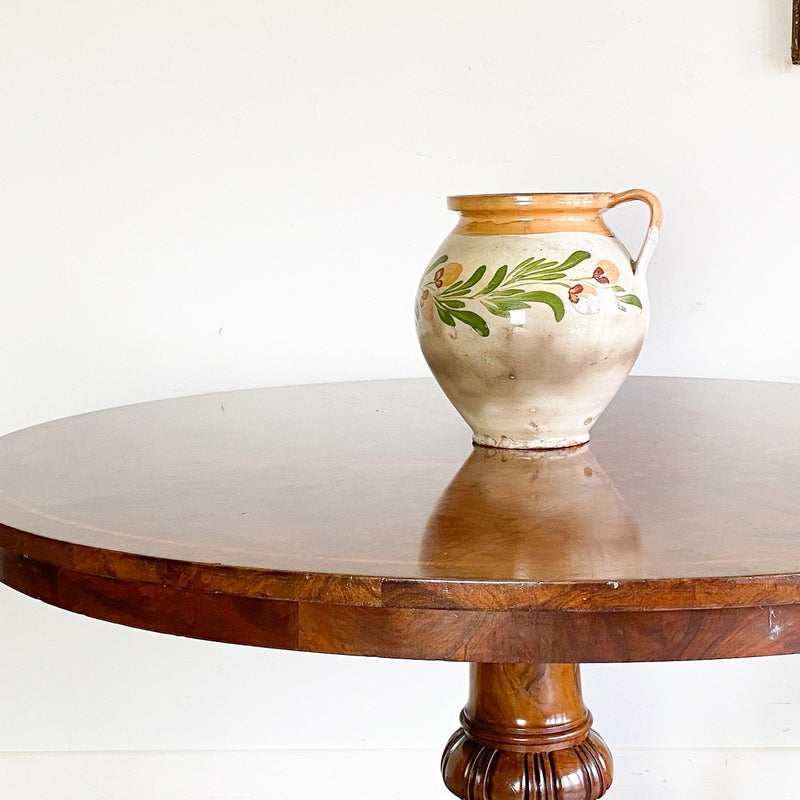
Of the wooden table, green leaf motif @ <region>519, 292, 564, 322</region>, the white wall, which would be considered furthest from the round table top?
the white wall

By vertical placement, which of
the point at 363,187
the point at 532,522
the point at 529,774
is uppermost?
the point at 363,187

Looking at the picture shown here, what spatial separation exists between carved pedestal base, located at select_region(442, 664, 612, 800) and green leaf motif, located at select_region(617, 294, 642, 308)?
318 mm

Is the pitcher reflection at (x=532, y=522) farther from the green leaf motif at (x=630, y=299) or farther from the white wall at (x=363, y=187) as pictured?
the white wall at (x=363, y=187)

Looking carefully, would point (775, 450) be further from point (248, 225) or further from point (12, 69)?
point (12, 69)

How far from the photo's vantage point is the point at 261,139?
1.48 metres

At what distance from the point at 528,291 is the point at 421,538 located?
0.90ft

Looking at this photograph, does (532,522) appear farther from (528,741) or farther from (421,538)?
(528,741)

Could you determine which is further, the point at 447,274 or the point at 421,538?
the point at 447,274

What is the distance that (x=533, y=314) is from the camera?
0.88 m

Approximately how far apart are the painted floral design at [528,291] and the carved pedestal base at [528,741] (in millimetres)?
310

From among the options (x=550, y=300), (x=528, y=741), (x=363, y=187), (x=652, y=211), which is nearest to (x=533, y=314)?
(x=550, y=300)

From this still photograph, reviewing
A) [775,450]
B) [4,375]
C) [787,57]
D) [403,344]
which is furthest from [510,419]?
[4,375]

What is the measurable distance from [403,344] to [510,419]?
2.00 feet

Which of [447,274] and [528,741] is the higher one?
[447,274]
